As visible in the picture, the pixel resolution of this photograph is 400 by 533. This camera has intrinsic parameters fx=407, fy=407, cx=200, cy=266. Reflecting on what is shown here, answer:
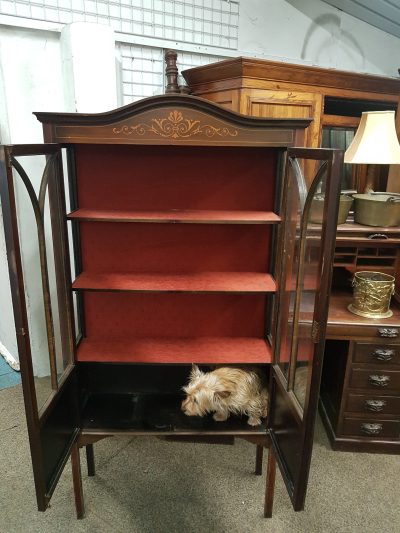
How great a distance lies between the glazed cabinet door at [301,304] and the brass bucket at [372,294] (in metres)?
0.65

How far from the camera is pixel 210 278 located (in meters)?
1.91

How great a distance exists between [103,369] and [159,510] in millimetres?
720

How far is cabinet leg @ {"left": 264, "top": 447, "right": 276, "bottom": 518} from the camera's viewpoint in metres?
1.77

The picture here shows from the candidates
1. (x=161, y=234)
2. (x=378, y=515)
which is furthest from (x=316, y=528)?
(x=161, y=234)

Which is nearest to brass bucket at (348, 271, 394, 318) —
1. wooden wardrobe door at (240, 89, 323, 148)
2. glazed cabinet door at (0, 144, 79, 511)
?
wooden wardrobe door at (240, 89, 323, 148)

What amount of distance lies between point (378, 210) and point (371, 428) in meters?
1.19

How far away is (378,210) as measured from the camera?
6.91 feet

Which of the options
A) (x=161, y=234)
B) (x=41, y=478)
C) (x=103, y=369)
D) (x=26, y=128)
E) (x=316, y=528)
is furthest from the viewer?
(x=26, y=128)

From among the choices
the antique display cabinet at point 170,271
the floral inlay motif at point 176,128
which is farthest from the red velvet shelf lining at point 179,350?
the floral inlay motif at point 176,128

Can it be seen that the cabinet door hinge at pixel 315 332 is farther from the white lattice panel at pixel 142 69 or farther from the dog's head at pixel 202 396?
the white lattice panel at pixel 142 69

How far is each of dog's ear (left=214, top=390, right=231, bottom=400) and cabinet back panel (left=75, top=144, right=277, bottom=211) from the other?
0.86m

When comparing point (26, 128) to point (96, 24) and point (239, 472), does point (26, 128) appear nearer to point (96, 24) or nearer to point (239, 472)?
point (96, 24)

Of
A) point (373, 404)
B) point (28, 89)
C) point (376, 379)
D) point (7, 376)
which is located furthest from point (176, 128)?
point (7, 376)

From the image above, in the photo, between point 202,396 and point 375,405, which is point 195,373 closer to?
point 202,396
